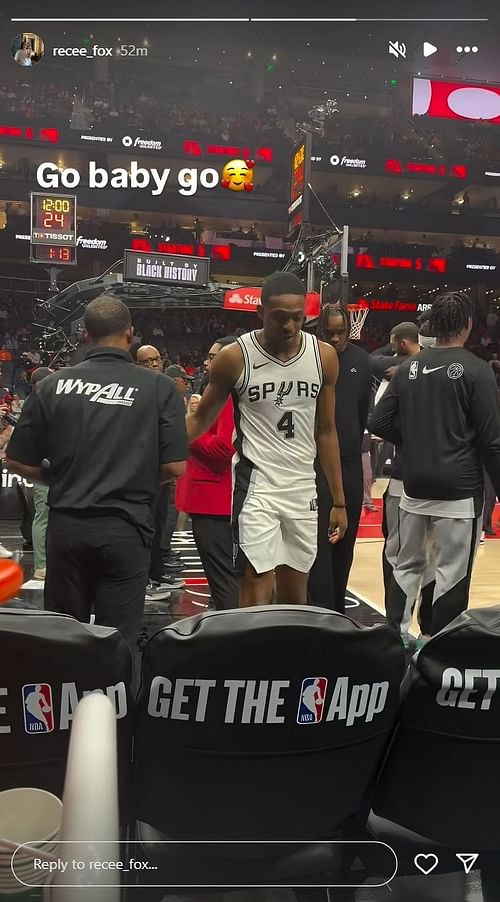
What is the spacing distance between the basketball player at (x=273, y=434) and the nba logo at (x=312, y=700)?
1612 mm

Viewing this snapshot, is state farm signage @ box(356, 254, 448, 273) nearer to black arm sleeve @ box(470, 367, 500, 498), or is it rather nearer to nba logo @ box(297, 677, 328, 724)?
black arm sleeve @ box(470, 367, 500, 498)

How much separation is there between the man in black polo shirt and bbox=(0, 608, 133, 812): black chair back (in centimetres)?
140

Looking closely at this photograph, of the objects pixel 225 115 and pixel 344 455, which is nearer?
pixel 344 455

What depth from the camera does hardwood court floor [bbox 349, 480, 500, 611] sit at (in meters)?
5.21

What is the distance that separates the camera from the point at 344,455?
3.82 meters

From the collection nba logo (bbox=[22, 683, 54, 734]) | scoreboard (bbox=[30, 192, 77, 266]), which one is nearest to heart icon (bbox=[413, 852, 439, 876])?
nba logo (bbox=[22, 683, 54, 734])

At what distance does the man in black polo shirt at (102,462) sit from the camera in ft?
8.66

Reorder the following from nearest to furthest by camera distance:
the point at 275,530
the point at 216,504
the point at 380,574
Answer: the point at 275,530 < the point at 216,504 < the point at 380,574

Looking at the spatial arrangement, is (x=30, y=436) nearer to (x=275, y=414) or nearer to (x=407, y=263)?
(x=275, y=414)

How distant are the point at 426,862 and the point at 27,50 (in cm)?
727

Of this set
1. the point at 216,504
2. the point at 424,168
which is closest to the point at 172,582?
the point at 216,504

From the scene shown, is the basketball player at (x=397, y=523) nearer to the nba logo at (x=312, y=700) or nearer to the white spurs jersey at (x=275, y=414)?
the white spurs jersey at (x=275, y=414)

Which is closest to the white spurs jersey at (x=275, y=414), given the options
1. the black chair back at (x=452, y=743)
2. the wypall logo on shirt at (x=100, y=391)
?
the wypall logo on shirt at (x=100, y=391)

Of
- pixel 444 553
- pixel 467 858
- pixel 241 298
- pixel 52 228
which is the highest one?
pixel 52 228
